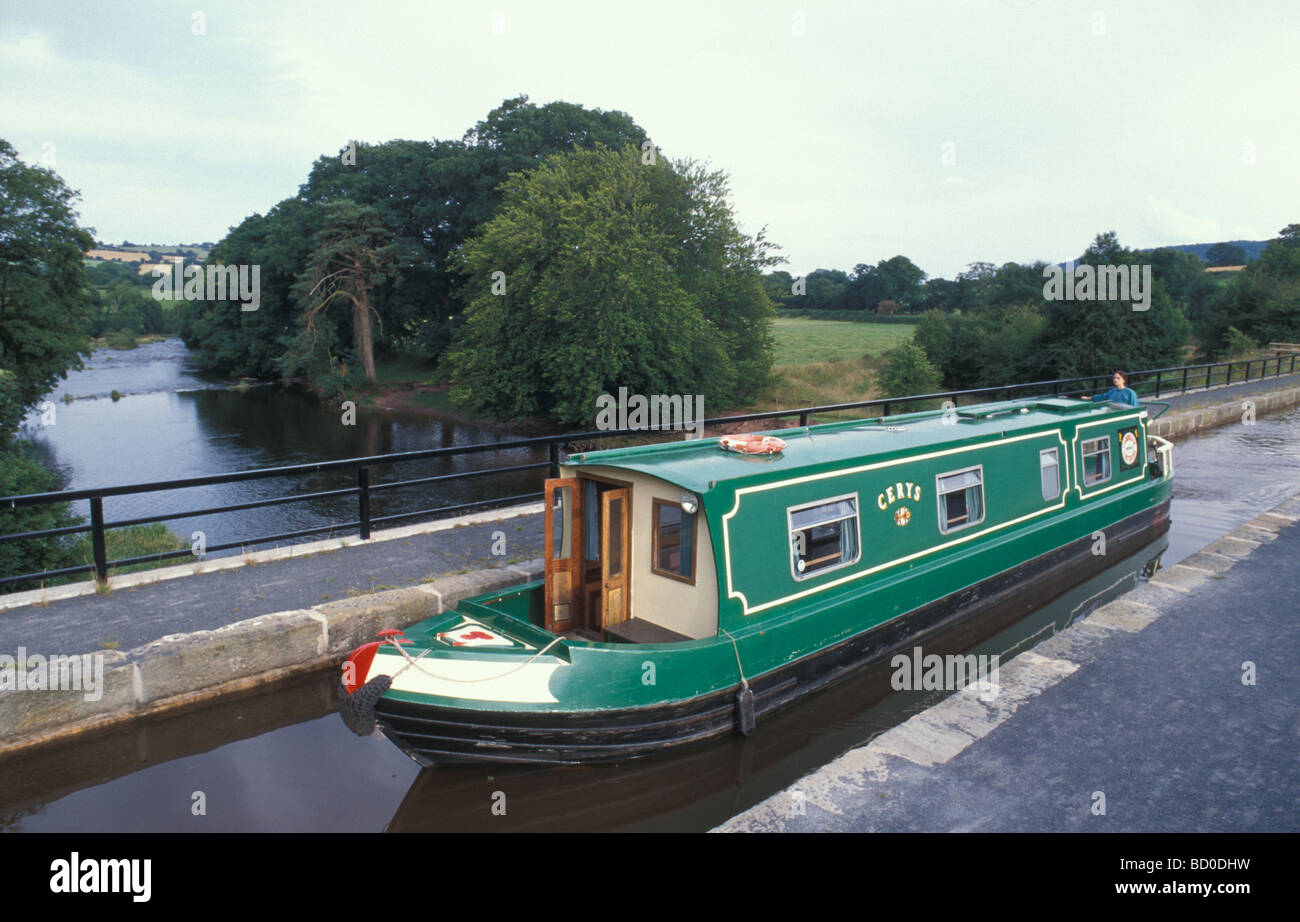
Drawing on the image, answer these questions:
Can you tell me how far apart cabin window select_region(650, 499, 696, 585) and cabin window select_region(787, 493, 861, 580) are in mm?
774

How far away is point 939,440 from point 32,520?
13.6m

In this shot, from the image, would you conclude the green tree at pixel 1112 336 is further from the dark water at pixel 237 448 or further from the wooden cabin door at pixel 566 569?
the wooden cabin door at pixel 566 569

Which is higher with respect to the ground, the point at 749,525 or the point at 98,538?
the point at 749,525

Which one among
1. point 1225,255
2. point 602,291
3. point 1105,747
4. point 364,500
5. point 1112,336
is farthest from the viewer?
point 1225,255

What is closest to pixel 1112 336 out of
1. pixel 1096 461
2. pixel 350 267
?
pixel 1096 461

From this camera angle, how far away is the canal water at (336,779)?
14.6 feet

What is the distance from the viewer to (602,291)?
80.4 ft

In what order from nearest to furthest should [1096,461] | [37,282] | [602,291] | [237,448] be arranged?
[1096,461], [37,282], [602,291], [237,448]

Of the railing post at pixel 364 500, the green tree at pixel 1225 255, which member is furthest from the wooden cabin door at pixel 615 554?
the green tree at pixel 1225 255

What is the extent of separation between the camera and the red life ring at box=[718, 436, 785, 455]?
6.00 metres

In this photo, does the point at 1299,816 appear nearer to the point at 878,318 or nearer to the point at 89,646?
the point at 89,646

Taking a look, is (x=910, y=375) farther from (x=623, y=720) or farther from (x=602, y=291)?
→ (x=623, y=720)

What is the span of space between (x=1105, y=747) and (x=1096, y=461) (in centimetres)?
553

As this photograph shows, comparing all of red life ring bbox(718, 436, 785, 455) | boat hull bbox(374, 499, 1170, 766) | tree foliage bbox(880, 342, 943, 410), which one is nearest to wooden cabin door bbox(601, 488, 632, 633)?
boat hull bbox(374, 499, 1170, 766)
